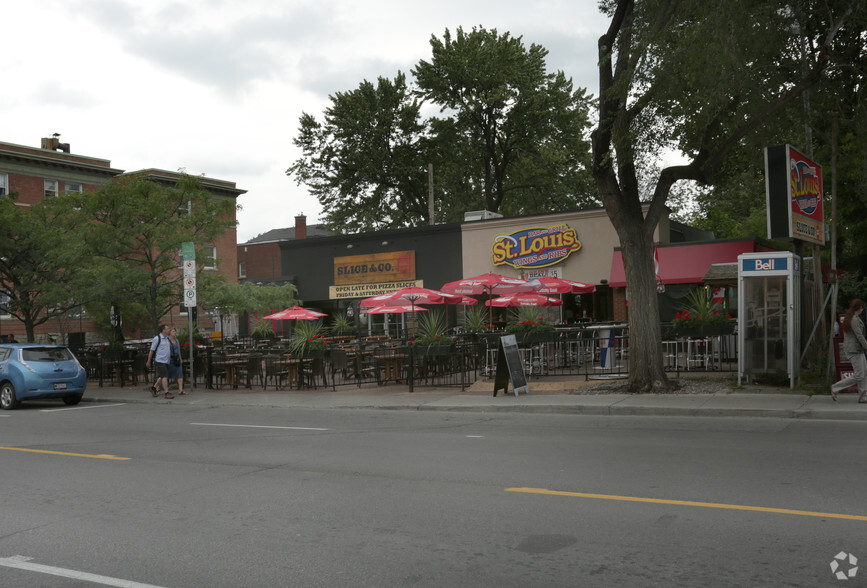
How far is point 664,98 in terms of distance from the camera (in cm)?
1419

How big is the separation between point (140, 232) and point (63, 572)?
1825 centimetres

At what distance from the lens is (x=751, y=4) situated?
13.5 metres

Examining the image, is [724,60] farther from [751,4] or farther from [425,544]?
[425,544]

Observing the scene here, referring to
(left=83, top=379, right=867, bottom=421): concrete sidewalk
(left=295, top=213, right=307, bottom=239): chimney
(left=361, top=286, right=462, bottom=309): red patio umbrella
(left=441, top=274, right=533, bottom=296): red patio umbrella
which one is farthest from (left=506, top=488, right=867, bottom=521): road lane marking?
(left=295, top=213, right=307, bottom=239): chimney

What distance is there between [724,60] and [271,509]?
1040 cm

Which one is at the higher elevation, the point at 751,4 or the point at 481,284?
the point at 751,4

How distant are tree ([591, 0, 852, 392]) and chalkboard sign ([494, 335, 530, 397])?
7.77 feet

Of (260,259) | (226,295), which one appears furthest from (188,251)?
(260,259)

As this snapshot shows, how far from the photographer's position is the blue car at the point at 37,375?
17.8 m

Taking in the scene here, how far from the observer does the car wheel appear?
58.8 ft

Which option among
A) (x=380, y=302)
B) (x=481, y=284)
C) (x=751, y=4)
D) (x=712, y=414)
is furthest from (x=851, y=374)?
(x=380, y=302)

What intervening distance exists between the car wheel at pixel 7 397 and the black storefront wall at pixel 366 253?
18700mm

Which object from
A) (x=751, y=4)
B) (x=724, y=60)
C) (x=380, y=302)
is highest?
(x=751, y=4)

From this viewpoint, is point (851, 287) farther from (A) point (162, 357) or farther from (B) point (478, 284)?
(A) point (162, 357)
